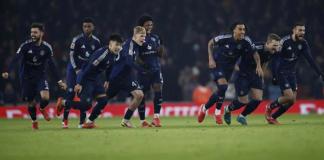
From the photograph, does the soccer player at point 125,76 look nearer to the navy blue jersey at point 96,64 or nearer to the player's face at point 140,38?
the player's face at point 140,38

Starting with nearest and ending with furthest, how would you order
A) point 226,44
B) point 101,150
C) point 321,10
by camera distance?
point 101,150
point 226,44
point 321,10

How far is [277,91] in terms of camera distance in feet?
93.4

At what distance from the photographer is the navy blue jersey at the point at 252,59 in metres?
18.0

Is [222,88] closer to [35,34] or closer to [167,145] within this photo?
[35,34]

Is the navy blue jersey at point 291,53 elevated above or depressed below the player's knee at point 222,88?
above

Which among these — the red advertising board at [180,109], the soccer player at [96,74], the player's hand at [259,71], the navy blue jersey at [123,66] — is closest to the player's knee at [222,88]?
the player's hand at [259,71]

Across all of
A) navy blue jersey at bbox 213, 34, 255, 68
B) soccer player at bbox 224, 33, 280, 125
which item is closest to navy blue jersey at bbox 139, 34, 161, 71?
navy blue jersey at bbox 213, 34, 255, 68

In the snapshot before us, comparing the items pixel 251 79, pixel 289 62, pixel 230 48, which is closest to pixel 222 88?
pixel 251 79

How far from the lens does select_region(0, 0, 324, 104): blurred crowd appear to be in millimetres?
28266

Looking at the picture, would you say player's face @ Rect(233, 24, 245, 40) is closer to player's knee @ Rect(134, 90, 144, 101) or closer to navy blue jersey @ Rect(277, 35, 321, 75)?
navy blue jersey @ Rect(277, 35, 321, 75)

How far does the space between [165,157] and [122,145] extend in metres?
1.96

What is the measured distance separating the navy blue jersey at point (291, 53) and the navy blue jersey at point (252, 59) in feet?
1.25

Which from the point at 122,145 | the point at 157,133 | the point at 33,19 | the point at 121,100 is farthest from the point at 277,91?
the point at 122,145

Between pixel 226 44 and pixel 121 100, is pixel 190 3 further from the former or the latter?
pixel 226 44
